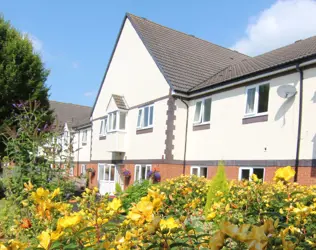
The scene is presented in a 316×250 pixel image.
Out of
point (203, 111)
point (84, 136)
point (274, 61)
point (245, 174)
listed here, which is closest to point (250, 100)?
point (274, 61)

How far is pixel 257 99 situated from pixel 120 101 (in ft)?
29.0

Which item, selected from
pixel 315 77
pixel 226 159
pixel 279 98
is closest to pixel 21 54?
pixel 226 159

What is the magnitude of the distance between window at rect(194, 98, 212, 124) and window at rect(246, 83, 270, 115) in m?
2.16

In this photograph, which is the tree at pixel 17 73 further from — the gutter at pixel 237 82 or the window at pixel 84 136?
the window at pixel 84 136

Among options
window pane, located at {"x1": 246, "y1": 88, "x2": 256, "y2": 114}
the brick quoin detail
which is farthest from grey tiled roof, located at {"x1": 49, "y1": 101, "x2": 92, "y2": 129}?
window pane, located at {"x1": 246, "y1": 88, "x2": 256, "y2": 114}

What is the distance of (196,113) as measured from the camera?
14195 millimetres

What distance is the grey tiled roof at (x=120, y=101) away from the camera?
58.5 feet

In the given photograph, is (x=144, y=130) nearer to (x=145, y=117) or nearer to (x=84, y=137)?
(x=145, y=117)

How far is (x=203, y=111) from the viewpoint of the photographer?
1382 centimetres

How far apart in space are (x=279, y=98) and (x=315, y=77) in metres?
1.36

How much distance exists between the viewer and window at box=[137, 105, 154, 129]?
51.7 ft

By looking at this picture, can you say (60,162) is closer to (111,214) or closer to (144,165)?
(111,214)

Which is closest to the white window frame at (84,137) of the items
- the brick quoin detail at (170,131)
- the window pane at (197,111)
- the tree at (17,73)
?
the tree at (17,73)

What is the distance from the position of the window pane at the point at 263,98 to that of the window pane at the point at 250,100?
308mm
